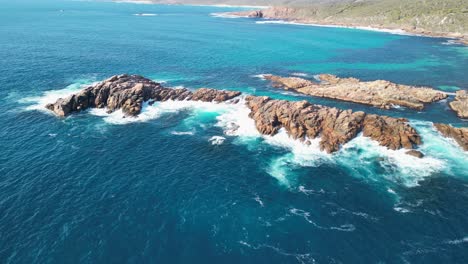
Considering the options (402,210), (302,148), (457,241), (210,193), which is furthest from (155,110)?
(457,241)

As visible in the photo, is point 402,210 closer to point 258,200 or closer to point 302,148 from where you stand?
point 258,200

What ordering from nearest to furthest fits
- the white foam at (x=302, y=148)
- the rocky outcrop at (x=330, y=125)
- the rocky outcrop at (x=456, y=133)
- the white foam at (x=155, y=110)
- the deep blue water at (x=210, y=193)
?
the deep blue water at (x=210, y=193), the white foam at (x=302, y=148), the rocky outcrop at (x=456, y=133), the rocky outcrop at (x=330, y=125), the white foam at (x=155, y=110)

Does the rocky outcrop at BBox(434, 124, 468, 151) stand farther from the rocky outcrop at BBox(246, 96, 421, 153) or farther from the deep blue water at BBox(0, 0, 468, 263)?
the rocky outcrop at BBox(246, 96, 421, 153)

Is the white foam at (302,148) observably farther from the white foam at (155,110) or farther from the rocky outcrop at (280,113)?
the white foam at (155,110)

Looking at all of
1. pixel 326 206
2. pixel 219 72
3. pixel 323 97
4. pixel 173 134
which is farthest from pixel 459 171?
pixel 219 72

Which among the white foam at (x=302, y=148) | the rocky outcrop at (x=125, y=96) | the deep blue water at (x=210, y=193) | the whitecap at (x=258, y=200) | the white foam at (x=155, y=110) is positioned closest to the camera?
the deep blue water at (x=210, y=193)

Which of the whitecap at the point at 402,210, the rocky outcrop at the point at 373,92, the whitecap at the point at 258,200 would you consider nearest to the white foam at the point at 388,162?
the whitecap at the point at 402,210

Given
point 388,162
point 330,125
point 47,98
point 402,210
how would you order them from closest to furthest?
point 402,210, point 388,162, point 330,125, point 47,98
